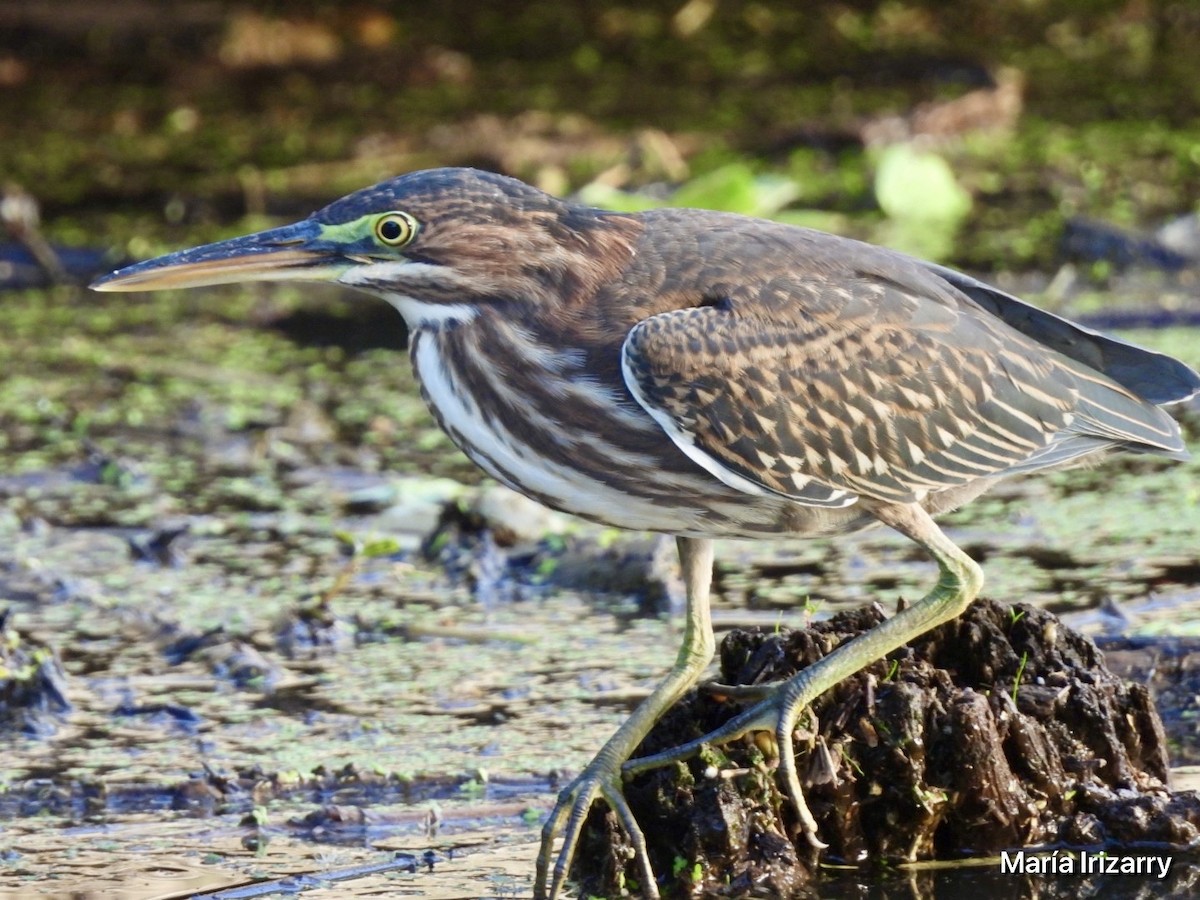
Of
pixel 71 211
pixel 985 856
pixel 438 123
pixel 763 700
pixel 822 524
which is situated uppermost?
pixel 438 123

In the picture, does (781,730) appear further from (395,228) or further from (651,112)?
(651,112)

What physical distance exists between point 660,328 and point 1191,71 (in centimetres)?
928

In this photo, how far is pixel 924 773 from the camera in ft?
14.0

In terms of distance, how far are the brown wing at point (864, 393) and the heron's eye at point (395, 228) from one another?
0.51 metres

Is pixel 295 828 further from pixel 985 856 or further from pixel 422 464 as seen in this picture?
pixel 422 464

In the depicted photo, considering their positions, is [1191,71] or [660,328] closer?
[660,328]

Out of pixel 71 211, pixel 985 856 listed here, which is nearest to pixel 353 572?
pixel 985 856

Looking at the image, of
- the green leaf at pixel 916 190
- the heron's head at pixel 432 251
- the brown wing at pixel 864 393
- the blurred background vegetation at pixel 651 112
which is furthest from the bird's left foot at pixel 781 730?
the green leaf at pixel 916 190

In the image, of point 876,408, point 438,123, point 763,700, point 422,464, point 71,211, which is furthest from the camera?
point 438,123

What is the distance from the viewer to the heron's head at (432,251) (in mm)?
4371

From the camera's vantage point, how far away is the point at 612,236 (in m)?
4.52

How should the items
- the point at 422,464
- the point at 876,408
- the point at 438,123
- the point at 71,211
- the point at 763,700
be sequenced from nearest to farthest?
the point at 763,700
the point at 876,408
the point at 422,464
the point at 71,211
the point at 438,123

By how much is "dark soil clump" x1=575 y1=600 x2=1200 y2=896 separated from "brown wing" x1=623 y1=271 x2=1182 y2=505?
368 millimetres

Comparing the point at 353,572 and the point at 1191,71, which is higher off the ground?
Answer: the point at 1191,71
